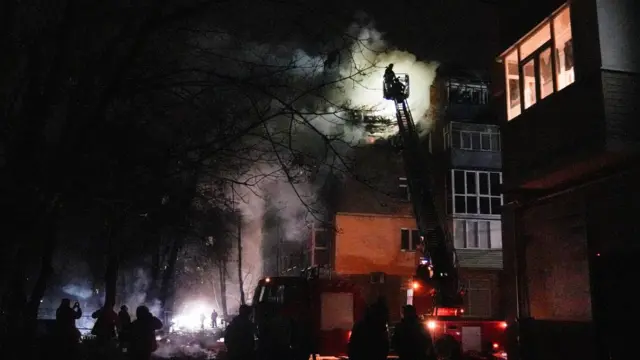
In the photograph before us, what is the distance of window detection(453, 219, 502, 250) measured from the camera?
3109 centimetres

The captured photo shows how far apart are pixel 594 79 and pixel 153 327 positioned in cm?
909

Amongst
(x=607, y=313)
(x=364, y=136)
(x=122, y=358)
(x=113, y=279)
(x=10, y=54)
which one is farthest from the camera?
(x=364, y=136)

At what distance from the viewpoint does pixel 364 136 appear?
111 feet

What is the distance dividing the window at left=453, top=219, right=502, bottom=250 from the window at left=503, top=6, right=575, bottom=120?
19.5 metres

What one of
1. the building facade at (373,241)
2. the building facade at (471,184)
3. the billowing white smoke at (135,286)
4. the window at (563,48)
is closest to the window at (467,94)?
the building facade at (471,184)

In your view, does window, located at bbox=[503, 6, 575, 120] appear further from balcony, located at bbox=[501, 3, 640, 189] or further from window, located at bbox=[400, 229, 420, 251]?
window, located at bbox=[400, 229, 420, 251]

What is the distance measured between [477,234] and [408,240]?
4251 millimetres

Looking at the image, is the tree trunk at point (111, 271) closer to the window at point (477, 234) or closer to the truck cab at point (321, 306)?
the truck cab at point (321, 306)

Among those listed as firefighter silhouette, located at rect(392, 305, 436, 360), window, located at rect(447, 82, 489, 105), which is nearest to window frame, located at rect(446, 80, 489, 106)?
window, located at rect(447, 82, 489, 105)

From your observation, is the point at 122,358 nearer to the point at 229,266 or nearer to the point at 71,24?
the point at 71,24

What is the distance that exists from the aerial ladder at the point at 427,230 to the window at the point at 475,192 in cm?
1035

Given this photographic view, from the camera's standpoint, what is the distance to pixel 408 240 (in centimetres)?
3359

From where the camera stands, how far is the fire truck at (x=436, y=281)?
1542 centimetres

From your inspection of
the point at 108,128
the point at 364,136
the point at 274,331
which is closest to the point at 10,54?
the point at 108,128
